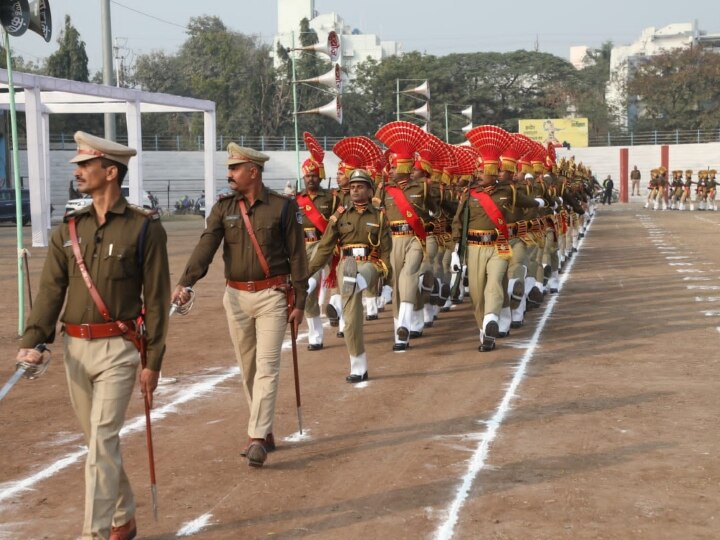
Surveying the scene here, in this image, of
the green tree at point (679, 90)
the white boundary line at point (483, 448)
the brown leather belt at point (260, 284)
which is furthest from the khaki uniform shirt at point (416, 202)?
the green tree at point (679, 90)

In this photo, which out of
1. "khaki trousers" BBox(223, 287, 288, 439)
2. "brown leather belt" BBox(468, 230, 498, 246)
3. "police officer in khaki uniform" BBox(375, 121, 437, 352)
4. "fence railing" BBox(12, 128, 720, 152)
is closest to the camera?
"khaki trousers" BBox(223, 287, 288, 439)

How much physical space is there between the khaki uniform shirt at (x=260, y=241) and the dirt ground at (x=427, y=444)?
3.86 feet

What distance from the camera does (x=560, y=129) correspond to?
78688mm

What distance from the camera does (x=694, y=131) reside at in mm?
79562

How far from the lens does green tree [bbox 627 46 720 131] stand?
3157 inches

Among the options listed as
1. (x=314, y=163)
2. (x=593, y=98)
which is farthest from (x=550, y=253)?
(x=593, y=98)

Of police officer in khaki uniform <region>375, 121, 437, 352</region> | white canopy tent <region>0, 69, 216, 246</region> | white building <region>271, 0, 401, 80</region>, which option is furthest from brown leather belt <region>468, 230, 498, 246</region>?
white building <region>271, 0, 401, 80</region>

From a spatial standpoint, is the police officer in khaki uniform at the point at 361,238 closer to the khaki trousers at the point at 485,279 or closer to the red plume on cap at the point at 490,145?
the khaki trousers at the point at 485,279

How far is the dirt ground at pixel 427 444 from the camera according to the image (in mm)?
6270

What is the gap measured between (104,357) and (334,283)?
6494 mm

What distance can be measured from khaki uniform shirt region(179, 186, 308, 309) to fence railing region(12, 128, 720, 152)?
5942cm

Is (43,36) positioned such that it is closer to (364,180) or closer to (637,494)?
(364,180)

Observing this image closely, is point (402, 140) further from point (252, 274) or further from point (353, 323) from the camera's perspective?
point (252, 274)

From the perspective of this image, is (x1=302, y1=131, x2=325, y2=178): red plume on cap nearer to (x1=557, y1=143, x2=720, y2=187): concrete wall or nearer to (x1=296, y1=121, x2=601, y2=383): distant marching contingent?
(x1=296, y1=121, x2=601, y2=383): distant marching contingent
